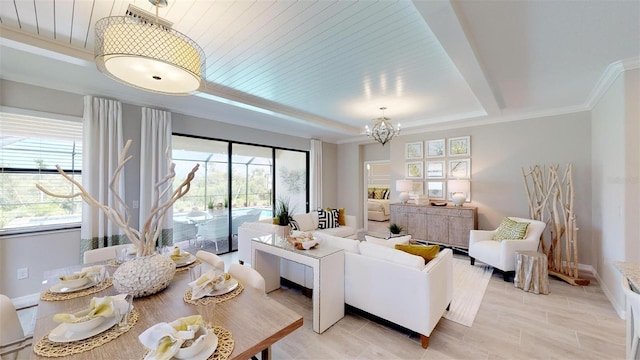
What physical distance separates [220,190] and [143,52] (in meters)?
3.91

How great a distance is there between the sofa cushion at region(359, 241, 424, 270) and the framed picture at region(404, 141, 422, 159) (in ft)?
12.4

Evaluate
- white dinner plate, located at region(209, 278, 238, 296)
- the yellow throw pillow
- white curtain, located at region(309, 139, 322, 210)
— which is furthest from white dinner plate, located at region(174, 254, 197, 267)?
white curtain, located at region(309, 139, 322, 210)

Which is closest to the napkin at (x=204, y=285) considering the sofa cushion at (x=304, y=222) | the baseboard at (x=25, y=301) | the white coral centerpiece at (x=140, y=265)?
the white coral centerpiece at (x=140, y=265)

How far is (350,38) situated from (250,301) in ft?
7.27

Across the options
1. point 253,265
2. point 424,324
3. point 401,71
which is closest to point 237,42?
point 401,71

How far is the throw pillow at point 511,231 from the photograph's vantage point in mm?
3838

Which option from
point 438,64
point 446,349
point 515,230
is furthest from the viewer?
point 515,230

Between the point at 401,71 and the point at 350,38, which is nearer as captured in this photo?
the point at 350,38

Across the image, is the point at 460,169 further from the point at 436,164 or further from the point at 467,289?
the point at 467,289

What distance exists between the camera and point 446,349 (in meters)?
2.21

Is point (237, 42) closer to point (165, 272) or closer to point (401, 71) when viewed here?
point (401, 71)

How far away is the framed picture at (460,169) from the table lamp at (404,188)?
83cm

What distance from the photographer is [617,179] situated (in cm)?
284

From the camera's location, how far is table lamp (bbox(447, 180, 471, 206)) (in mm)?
4938
